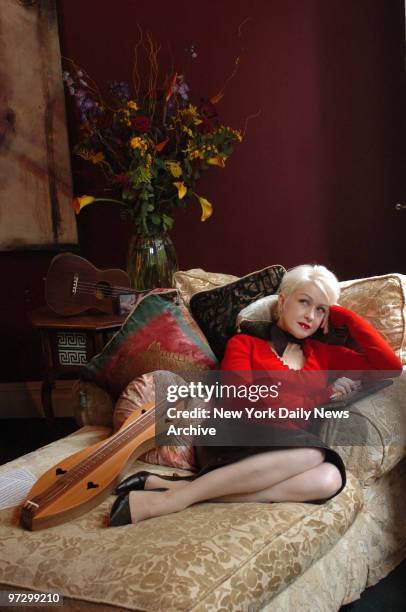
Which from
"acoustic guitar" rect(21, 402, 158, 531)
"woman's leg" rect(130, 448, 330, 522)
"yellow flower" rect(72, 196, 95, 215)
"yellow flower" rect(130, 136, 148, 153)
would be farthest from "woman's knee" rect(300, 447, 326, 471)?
"yellow flower" rect(72, 196, 95, 215)

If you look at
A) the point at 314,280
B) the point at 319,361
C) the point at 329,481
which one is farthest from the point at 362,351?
the point at 329,481

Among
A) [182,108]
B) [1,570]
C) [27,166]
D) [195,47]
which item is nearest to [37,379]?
[27,166]

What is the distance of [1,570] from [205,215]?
189 cm

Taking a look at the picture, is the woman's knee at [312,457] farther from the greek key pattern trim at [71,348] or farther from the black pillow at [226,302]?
the greek key pattern trim at [71,348]

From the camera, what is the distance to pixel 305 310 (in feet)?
6.68

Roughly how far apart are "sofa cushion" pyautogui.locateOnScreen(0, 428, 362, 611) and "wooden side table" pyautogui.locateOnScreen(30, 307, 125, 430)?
1135 mm

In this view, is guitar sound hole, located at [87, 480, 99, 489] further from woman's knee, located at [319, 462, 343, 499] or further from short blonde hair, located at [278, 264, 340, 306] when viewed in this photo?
short blonde hair, located at [278, 264, 340, 306]

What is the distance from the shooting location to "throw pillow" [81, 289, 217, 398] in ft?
6.94

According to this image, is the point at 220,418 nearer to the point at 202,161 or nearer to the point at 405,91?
the point at 202,161

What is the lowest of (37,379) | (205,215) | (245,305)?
(37,379)

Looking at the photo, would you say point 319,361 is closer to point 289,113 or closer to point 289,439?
point 289,439

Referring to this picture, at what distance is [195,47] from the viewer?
10.4 ft

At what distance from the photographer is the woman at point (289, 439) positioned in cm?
170

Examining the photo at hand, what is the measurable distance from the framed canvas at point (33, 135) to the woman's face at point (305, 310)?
5.53 feet
